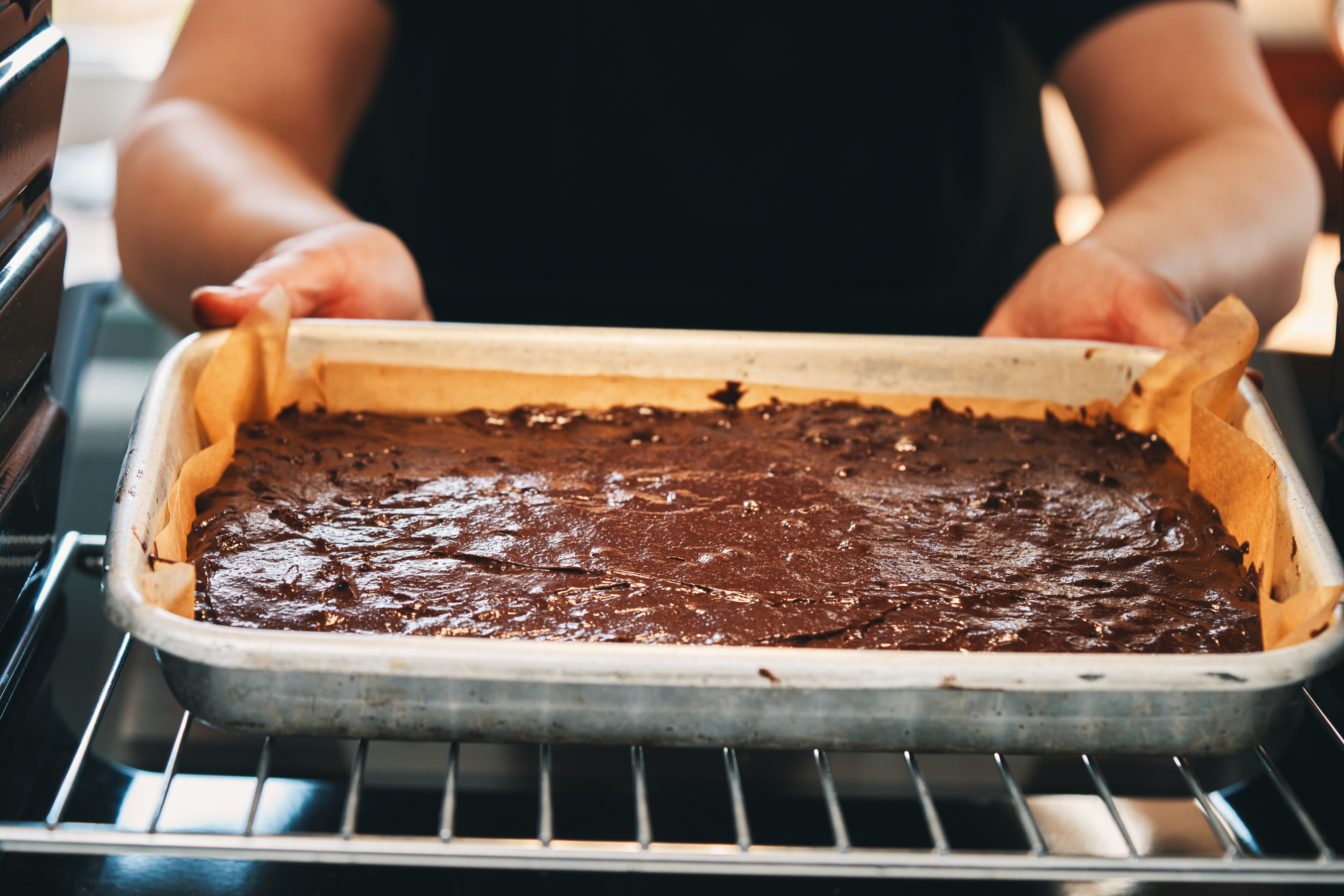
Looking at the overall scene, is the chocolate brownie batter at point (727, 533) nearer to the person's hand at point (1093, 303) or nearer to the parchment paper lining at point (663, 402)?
the parchment paper lining at point (663, 402)

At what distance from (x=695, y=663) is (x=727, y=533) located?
0.36m

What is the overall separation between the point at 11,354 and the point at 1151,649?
94cm

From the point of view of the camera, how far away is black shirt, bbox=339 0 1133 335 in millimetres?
1720

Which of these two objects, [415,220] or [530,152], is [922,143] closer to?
[530,152]

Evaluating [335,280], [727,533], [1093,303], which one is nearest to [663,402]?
[727,533]

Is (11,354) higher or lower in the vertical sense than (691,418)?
higher

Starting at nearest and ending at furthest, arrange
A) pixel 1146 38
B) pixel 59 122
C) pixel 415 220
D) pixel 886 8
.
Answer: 1. pixel 59 122
2. pixel 1146 38
3. pixel 886 8
4. pixel 415 220

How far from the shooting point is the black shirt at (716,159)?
172 cm

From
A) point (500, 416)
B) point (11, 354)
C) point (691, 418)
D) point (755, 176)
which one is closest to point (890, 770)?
point (691, 418)

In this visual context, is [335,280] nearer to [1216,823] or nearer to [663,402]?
[663,402]

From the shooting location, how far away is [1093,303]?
132 cm

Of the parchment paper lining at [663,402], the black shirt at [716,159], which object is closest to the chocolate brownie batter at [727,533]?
the parchment paper lining at [663,402]

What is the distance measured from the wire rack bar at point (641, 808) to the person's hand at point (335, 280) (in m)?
0.71

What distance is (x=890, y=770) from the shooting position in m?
0.87
